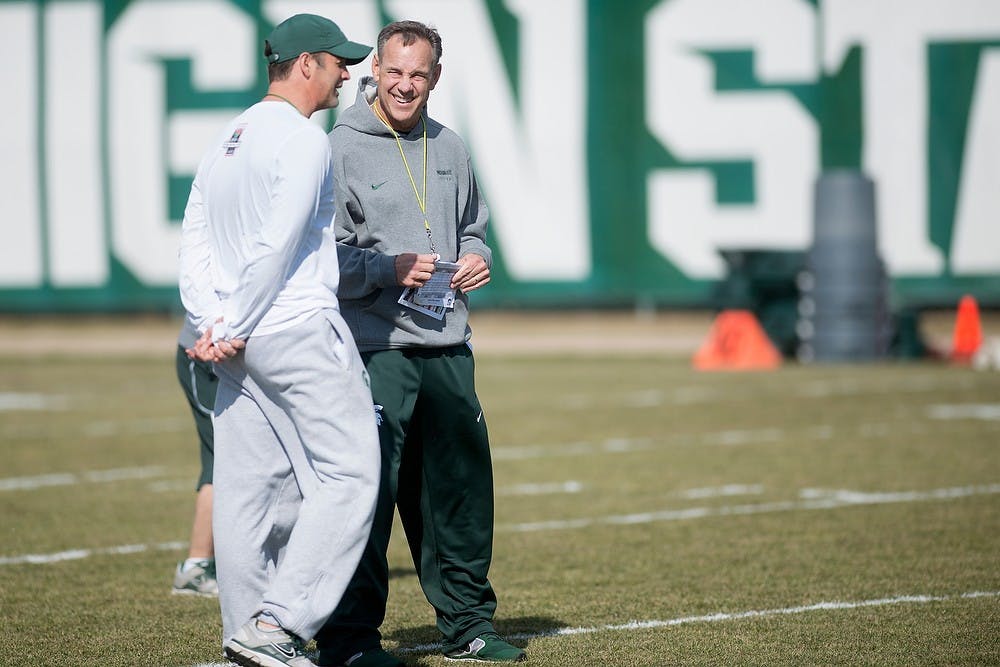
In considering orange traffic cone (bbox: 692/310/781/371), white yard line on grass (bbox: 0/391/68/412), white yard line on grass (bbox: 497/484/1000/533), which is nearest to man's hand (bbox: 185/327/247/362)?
white yard line on grass (bbox: 497/484/1000/533)

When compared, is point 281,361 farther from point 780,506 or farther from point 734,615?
point 780,506

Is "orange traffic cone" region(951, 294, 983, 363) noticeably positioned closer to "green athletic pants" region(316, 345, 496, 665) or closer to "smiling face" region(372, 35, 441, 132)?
"green athletic pants" region(316, 345, 496, 665)

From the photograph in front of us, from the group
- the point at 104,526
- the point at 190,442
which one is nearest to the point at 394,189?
the point at 104,526

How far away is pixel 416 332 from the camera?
584 centimetres

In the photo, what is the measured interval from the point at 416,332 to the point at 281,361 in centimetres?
91

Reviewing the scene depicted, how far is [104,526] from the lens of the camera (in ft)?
30.8

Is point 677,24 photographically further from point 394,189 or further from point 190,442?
point 394,189

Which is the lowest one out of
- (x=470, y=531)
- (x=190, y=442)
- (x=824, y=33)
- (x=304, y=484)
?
(x=190, y=442)

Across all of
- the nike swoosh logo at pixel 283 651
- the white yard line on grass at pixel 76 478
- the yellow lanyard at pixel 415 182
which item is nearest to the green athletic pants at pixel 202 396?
the yellow lanyard at pixel 415 182

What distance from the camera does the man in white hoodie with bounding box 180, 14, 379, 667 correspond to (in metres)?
4.98

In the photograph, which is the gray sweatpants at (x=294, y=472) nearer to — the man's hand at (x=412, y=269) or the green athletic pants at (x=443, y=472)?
the man's hand at (x=412, y=269)

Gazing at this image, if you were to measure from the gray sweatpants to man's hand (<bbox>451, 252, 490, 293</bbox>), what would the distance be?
75 cm

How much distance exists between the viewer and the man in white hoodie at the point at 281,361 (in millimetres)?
4980

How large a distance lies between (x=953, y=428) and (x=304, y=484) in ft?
31.1
